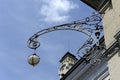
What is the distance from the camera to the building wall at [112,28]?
1596 centimetres

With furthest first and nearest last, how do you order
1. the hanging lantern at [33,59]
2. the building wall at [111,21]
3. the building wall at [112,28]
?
the building wall at [111,21]
the building wall at [112,28]
the hanging lantern at [33,59]

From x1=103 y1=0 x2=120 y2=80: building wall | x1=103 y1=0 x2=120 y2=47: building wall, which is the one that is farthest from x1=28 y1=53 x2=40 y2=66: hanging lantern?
x1=103 y1=0 x2=120 y2=47: building wall

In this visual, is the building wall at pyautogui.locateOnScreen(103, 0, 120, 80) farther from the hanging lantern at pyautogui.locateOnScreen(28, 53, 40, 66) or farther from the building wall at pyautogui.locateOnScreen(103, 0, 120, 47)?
the hanging lantern at pyautogui.locateOnScreen(28, 53, 40, 66)

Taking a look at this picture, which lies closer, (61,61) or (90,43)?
(90,43)

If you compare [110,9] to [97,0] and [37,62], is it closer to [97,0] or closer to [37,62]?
[97,0]

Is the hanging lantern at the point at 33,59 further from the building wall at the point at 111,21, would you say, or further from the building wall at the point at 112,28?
the building wall at the point at 111,21

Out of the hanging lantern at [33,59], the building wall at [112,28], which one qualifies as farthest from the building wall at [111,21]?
the hanging lantern at [33,59]

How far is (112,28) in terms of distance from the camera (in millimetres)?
17109

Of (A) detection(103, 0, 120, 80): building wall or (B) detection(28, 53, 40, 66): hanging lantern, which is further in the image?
(A) detection(103, 0, 120, 80): building wall

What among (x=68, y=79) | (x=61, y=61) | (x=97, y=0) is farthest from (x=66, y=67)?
(x=97, y=0)

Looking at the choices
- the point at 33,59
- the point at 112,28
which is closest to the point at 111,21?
the point at 112,28

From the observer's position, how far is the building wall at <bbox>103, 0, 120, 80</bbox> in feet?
52.4

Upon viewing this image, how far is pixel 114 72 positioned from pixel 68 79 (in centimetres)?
783

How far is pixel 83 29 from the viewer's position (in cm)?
1564
